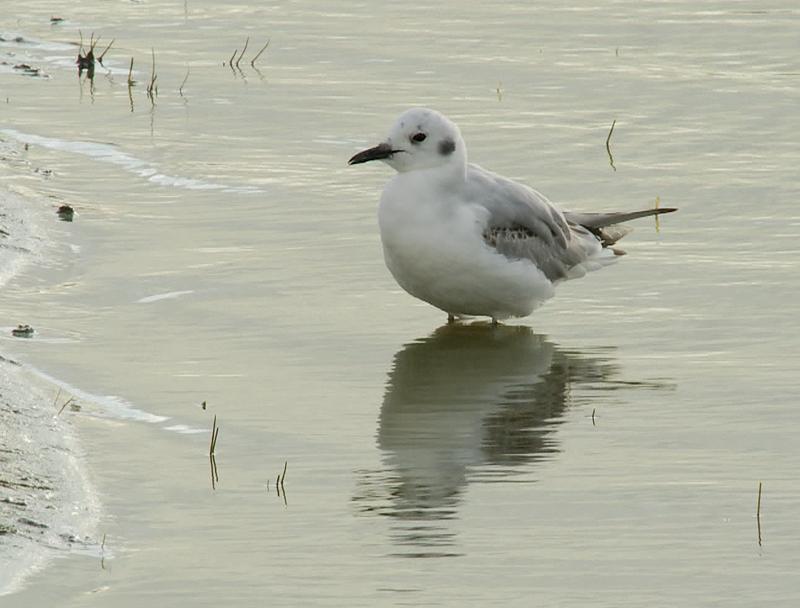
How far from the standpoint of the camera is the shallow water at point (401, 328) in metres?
6.02

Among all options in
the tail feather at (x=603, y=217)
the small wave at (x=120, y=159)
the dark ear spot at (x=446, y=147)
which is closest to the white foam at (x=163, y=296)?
the dark ear spot at (x=446, y=147)

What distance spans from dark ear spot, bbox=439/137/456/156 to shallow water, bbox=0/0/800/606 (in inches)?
32.4

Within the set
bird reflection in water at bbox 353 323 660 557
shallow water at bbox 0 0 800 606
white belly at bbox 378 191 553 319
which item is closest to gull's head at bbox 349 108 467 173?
white belly at bbox 378 191 553 319

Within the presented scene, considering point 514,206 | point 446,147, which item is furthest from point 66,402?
point 514,206

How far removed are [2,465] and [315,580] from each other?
4.02 feet

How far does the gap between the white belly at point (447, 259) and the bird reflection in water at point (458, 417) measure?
0.24 meters

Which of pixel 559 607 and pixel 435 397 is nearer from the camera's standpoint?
pixel 559 607

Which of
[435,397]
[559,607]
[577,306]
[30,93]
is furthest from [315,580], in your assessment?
[30,93]

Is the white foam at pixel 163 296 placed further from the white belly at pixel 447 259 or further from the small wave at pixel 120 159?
the small wave at pixel 120 159

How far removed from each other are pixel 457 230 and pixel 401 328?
575 mm

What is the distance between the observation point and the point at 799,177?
1122 centimetres

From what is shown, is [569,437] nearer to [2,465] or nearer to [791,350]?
[791,350]

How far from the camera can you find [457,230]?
8836 millimetres

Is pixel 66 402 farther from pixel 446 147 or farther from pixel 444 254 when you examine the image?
pixel 446 147
